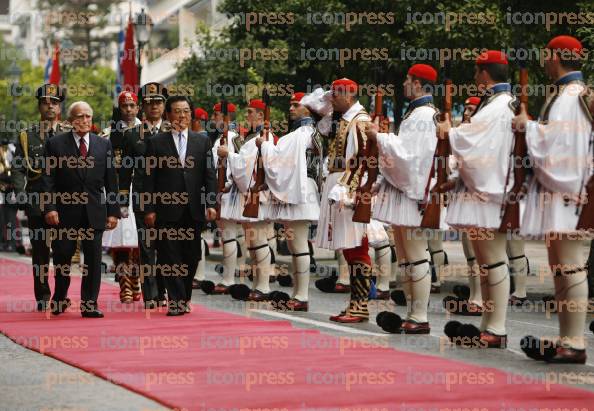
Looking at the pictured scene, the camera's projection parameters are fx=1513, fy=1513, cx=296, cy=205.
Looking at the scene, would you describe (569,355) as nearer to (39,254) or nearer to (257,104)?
(39,254)

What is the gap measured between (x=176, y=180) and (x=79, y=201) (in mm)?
957

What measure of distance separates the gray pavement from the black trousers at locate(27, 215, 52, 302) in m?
1.81

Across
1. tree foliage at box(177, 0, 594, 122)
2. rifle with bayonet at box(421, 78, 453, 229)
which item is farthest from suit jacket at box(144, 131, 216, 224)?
tree foliage at box(177, 0, 594, 122)

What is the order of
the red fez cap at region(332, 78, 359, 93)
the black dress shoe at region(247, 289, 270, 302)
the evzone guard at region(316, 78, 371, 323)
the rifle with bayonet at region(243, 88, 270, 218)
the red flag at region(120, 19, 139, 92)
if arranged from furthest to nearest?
the red flag at region(120, 19, 139, 92)
the black dress shoe at region(247, 289, 270, 302)
the rifle with bayonet at region(243, 88, 270, 218)
the red fez cap at region(332, 78, 359, 93)
the evzone guard at region(316, 78, 371, 323)

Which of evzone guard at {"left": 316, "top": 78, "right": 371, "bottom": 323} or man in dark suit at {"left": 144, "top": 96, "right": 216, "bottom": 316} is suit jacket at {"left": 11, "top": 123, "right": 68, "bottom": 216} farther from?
evzone guard at {"left": 316, "top": 78, "right": 371, "bottom": 323}

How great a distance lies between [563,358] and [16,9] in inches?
5289

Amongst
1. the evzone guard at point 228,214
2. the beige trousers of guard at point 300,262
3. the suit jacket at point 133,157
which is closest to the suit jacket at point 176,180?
the suit jacket at point 133,157

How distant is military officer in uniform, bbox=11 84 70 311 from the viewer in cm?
1496

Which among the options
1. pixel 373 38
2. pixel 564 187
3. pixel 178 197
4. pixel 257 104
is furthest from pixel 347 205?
pixel 373 38

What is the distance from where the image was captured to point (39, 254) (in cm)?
1518

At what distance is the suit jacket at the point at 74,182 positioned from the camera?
14375 millimetres

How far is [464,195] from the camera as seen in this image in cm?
1170

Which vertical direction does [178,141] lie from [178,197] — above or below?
above

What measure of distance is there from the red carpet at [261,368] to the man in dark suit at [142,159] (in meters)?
1.17
